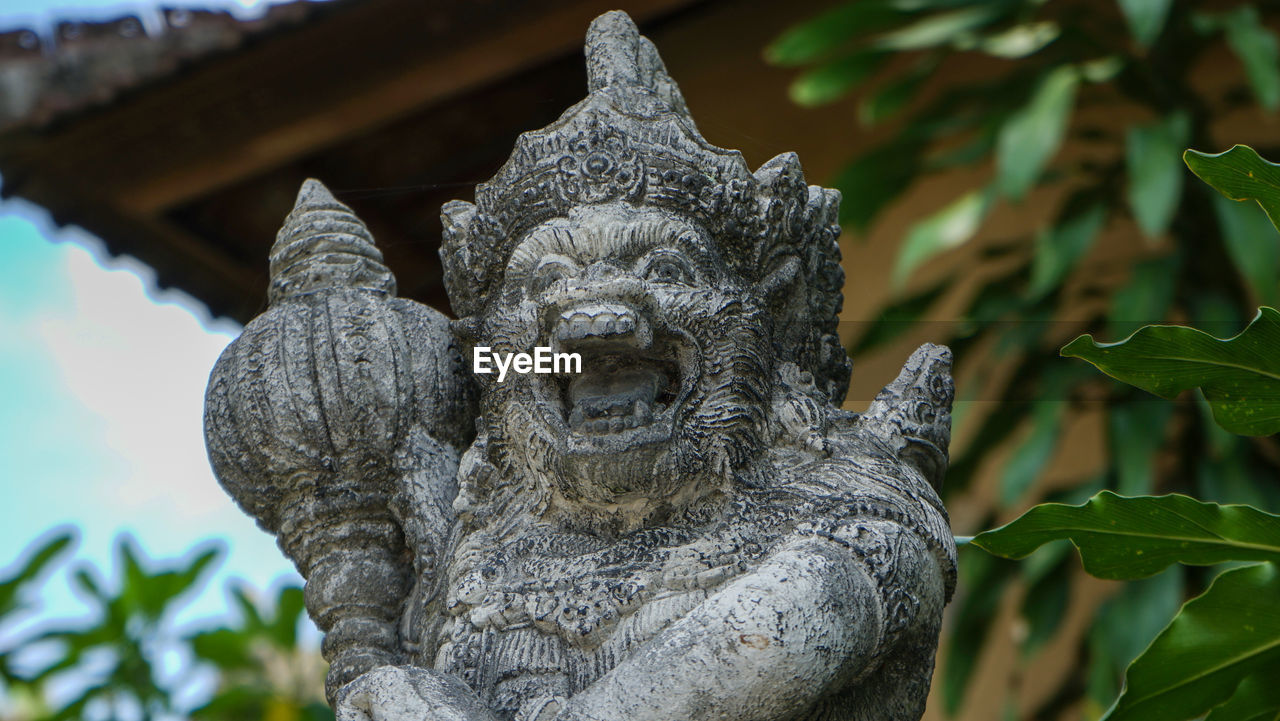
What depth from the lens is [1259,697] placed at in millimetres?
2006

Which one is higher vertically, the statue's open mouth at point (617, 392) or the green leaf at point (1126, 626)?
the statue's open mouth at point (617, 392)

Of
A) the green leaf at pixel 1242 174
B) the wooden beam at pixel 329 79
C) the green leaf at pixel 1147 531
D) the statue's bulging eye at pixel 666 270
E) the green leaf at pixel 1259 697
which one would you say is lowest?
the green leaf at pixel 1259 697

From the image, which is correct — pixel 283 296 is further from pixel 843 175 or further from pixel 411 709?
pixel 843 175

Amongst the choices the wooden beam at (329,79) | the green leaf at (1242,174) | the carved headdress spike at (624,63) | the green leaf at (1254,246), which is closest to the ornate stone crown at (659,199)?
the carved headdress spike at (624,63)

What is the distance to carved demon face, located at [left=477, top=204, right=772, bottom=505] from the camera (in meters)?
2.05

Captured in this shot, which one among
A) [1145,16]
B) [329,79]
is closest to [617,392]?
[329,79]

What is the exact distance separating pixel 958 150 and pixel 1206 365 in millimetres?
2738

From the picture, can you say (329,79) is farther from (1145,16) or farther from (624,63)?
(1145,16)

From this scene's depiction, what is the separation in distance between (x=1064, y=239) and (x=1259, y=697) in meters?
2.58

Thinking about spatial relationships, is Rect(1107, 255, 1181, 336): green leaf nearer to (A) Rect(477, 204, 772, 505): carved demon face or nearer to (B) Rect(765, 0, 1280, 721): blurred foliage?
(B) Rect(765, 0, 1280, 721): blurred foliage

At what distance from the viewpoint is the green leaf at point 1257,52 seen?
13.8 feet

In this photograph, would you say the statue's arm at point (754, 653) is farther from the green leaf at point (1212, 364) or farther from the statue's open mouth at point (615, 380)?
the green leaf at point (1212, 364)

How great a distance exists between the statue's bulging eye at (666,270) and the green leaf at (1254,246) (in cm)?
250

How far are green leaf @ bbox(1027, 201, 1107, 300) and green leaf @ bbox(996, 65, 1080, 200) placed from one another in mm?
169
